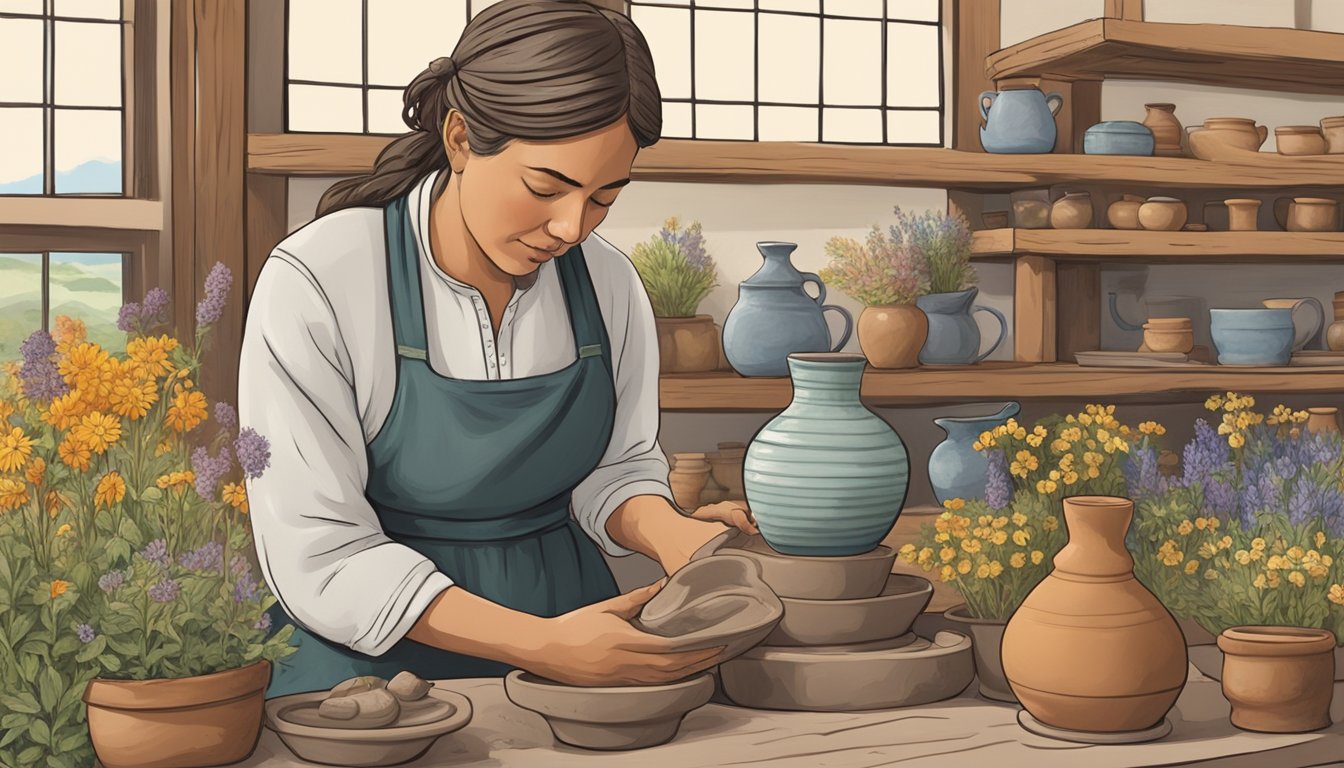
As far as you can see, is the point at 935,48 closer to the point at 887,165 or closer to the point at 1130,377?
the point at 887,165

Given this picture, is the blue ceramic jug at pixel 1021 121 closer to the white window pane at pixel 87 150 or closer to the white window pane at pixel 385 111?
the white window pane at pixel 385 111

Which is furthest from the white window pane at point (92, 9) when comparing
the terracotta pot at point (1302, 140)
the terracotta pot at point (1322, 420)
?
the terracotta pot at point (1322, 420)

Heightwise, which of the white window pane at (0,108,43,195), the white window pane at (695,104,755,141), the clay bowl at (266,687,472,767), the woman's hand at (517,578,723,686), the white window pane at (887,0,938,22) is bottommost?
the clay bowl at (266,687,472,767)

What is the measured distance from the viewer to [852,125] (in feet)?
11.2

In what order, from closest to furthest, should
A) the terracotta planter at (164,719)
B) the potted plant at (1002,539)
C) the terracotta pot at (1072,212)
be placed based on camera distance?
the terracotta planter at (164,719), the potted plant at (1002,539), the terracotta pot at (1072,212)

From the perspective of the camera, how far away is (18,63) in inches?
114

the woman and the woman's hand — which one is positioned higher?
the woman

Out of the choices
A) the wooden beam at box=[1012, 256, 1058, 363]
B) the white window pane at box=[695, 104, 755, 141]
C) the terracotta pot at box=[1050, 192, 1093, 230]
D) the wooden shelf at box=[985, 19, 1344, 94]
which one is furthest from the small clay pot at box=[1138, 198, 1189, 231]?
the white window pane at box=[695, 104, 755, 141]

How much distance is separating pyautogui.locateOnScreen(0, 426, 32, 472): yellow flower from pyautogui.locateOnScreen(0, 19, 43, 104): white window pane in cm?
176

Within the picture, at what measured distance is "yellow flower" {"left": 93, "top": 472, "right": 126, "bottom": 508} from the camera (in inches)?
58.3

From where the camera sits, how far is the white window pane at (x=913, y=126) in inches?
134

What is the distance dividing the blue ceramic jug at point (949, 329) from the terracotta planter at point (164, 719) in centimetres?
203

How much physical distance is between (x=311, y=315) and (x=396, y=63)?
140 cm

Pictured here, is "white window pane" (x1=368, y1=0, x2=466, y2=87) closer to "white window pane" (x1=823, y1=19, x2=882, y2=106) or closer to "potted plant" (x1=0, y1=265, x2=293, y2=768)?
"white window pane" (x1=823, y1=19, x2=882, y2=106)
